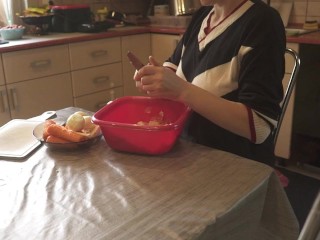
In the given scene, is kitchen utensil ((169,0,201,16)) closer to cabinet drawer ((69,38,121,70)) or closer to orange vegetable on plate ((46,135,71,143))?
cabinet drawer ((69,38,121,70))

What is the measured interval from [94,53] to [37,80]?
0.41 m

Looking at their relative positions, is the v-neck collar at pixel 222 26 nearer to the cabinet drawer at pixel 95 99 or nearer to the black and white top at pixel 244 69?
the black and white top at pixel 244 69

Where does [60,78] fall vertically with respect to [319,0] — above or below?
below

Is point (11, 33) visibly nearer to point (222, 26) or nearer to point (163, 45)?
point (163, 45)

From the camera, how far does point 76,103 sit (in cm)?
227

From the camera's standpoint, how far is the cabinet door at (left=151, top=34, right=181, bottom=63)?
243cm

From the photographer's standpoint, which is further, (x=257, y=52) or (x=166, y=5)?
(x=166, y=5)

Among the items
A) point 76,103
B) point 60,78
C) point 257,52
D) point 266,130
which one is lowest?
point 76,103

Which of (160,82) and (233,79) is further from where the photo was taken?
(233,79)

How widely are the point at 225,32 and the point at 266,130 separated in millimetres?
309

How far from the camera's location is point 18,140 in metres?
0.96

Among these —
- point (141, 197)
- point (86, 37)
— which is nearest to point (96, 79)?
point (86, 37)

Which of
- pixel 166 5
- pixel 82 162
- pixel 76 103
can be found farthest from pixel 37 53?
pixel 82 162

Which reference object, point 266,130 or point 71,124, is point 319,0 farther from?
point 71,124
